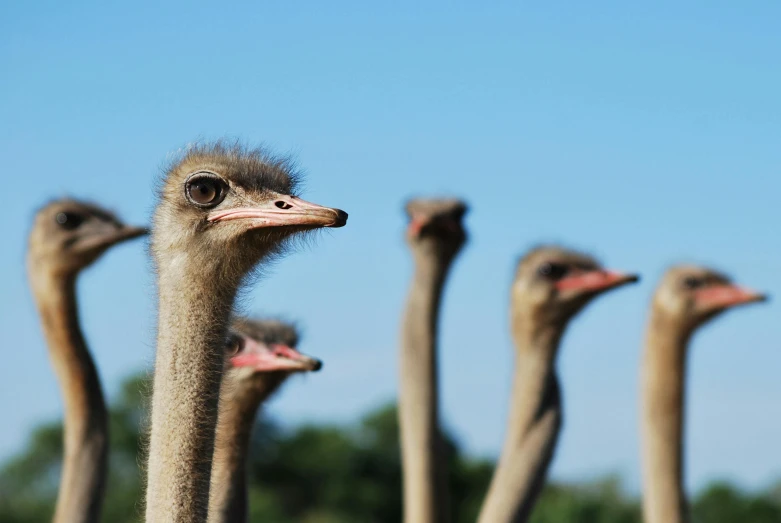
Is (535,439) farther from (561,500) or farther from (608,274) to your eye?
(561,500)

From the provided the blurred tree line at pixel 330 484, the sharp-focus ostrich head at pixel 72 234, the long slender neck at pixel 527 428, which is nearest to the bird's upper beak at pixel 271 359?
the long slender neck at pixel 527 428

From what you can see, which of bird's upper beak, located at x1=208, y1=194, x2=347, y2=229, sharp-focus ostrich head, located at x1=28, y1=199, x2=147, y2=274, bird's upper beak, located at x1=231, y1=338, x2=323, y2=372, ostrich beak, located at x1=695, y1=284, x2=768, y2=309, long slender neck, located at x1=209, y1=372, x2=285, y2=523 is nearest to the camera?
bird's upper beak, located at x1=208, y1=194, x2=347, y2=229

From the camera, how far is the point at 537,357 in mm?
7949

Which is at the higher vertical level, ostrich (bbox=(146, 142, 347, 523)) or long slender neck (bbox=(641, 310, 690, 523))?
long slender neck (bbox=(641, 310, 690, 523))

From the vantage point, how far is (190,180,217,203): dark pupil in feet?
13.0

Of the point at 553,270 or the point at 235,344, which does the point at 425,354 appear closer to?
the point at 553,270

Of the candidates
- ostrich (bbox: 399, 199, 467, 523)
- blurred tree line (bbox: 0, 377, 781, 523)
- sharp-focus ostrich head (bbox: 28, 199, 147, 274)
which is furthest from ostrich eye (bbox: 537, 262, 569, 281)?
blurred tree line (bbox: 0, 377, 781, 523)

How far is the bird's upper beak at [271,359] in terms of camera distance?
207 inches

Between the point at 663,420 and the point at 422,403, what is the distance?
1.57 m

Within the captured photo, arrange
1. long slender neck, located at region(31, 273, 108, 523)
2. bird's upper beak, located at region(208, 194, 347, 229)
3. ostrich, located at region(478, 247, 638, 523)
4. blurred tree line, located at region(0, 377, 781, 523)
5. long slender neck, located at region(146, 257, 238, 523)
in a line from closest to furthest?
long slender neck, located at region(146, 257, 238, 523) → bird's upper beak, located at region(208, 194, 347, 229) → long slender neck, located at region(31, 273, 108, 523) → ostrich, located at region(478, 247, 638, 523) → blurred tree line, located at region(0, 377, 781, 523)

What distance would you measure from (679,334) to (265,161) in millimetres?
5787

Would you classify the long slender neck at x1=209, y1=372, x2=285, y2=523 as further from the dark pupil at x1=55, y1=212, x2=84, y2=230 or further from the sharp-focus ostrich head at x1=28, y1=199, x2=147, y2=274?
the dark pupil at x1=55, y1=212, x2=84, y2=230

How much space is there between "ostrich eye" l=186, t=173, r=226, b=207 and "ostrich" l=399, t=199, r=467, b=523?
4608 millimetres

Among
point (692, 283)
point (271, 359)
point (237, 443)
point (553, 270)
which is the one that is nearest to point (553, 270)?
point (553, 270)
